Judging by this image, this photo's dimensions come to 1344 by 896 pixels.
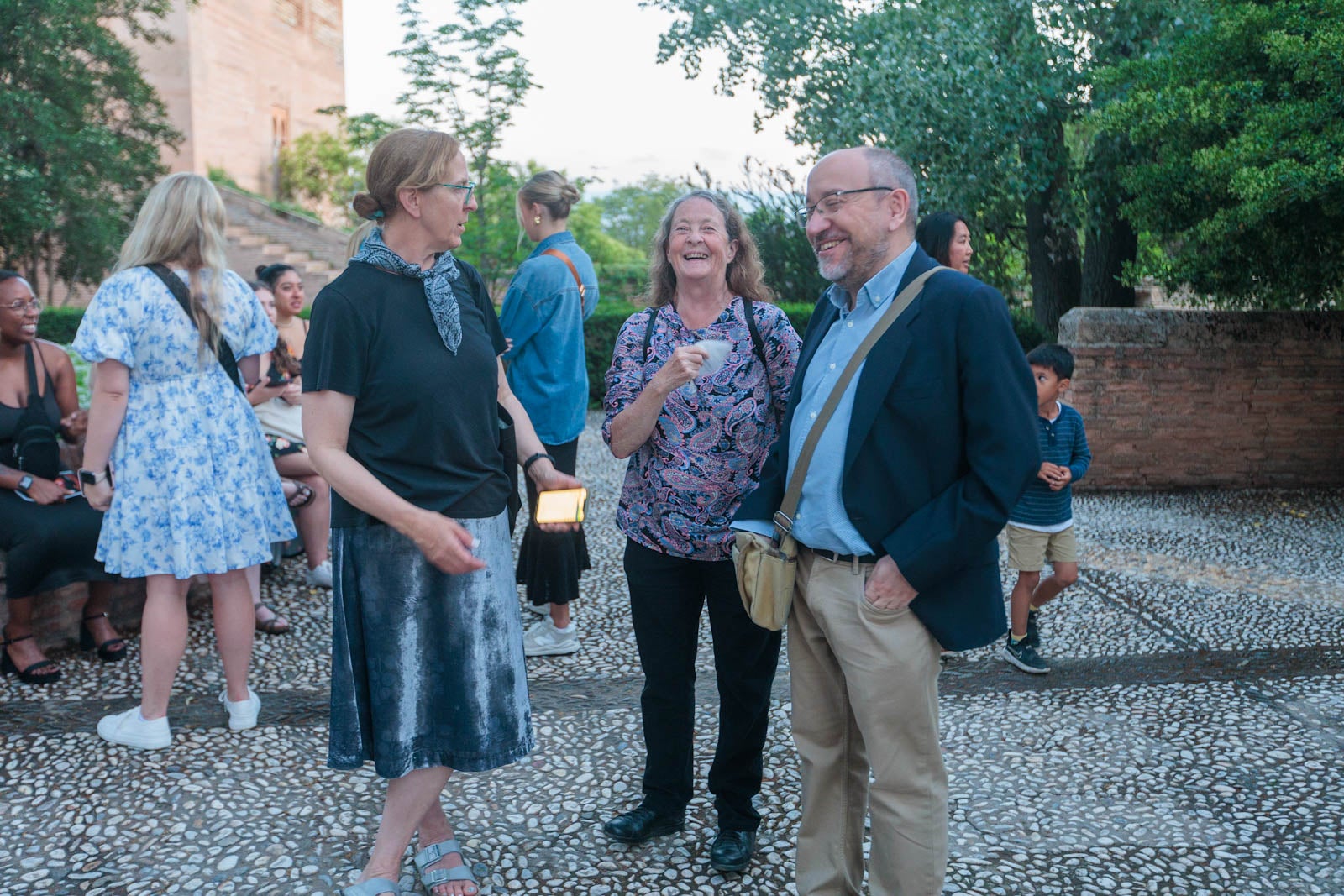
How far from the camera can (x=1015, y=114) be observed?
362 inches

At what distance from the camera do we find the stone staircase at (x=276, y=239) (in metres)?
25.2

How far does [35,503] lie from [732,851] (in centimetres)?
354

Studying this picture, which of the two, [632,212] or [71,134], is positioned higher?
[632,212]

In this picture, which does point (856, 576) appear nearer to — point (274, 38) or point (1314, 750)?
point (1314, 750)

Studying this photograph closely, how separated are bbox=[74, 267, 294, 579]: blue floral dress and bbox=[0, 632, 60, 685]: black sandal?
3.03ft

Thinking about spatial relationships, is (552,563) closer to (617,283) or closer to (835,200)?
(835,200)

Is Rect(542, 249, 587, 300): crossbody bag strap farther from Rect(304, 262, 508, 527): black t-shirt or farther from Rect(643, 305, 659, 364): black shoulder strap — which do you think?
Rect(304, 262, 508, 527): black t-shirt

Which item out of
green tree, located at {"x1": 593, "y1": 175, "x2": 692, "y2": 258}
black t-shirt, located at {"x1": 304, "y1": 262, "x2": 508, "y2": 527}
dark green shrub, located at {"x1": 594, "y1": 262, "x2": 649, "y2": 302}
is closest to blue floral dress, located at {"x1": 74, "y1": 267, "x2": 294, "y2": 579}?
black t-shirt, located at {"x1": 304, "y1": 262, "x2": 508, "y2": 527}

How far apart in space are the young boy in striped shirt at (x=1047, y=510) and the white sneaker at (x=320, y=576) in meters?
3.62

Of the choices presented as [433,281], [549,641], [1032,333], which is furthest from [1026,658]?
[1032,333]

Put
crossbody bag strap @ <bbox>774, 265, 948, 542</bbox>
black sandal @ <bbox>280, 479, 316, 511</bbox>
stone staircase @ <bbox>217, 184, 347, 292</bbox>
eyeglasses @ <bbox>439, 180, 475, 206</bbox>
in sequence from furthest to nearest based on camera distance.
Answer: stone staircase @ <bbox>217, 184, 347, 292</bbox> → black sandal @ <bbox>280, 479, 316, 511</bbox> → eyeglasses @ <bbox>439, 180, 475, 206</bbox> → crossbody bag strap @ <bbox>774, 265, 948, 542</bbox>

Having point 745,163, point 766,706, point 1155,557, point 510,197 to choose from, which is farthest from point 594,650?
point 510,197

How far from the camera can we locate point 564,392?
482cm

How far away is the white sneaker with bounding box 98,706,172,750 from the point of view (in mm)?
3904
